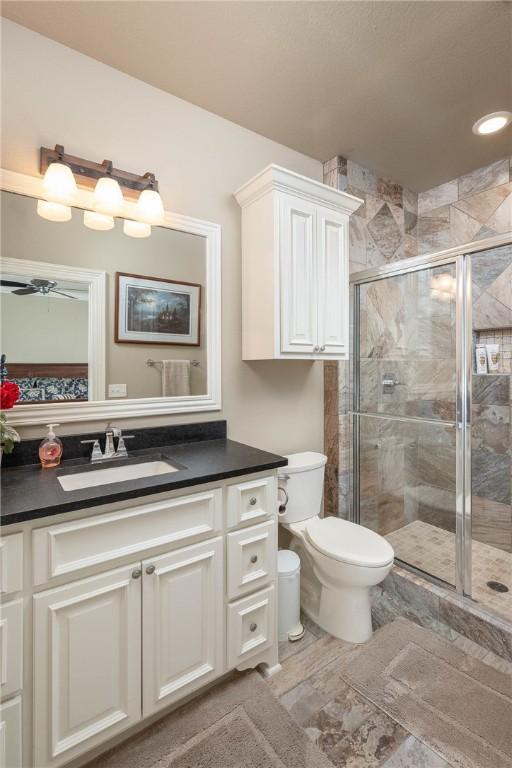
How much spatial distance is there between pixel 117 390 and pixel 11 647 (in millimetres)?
957

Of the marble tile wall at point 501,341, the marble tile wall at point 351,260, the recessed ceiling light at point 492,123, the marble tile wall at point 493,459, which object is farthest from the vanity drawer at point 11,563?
the recessed ceiling light at point 492,123

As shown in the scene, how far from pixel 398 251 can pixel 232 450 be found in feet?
6.59

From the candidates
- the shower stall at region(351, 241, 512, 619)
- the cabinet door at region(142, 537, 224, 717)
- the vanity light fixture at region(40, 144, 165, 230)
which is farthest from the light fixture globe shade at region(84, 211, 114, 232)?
the shower stall at region(351, 241, 512, 619)

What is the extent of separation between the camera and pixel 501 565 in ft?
7.04

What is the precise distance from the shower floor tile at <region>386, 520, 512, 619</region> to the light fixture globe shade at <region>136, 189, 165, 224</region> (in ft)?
7.57

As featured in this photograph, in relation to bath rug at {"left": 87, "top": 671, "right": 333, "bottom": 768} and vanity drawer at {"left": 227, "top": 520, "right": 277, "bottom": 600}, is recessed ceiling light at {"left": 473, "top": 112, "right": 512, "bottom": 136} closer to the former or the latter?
vanity drawer at {"left": 227, "top": 520, "right": 277, "bottom": 600}

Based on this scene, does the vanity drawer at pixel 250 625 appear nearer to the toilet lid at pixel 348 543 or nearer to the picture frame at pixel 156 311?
the toilet lid at pixel 348 543

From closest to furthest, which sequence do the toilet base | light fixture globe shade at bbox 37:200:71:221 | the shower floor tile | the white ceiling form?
the white ceiling < light fixture globe shade at bbox 37:200:71:221 < the toilet base < the shower floor tile

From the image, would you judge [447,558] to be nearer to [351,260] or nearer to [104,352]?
[351,260]

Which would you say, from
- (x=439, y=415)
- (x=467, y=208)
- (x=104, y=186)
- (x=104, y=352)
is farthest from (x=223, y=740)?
(x=467, y=208)

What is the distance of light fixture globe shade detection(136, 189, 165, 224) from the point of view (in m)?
1.66

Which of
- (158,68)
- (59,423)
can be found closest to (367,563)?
(59,423)

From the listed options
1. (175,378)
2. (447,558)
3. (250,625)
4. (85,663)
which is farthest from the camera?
(447,558)

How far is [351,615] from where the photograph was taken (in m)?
1.71
